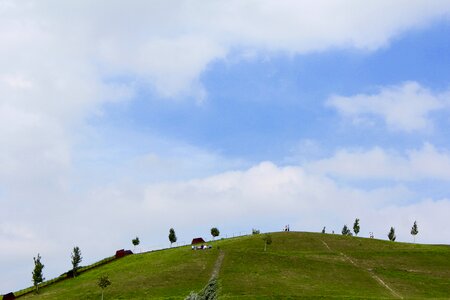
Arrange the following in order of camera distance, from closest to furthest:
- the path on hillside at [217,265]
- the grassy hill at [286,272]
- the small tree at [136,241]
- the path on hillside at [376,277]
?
the grassy hill at [286,272]
the path on hillside at [376,277]
the path on hillside at [217,265]
the small tree at [136,241]

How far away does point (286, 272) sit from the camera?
90125 millimetres

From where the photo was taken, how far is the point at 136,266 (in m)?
103

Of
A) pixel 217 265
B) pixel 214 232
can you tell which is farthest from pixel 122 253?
pixel 217 265

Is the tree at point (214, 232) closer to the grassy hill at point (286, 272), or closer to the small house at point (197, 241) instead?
the small house at point (197, 241)

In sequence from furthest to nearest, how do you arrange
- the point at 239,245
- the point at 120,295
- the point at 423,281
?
the point at 239,245, the point at 423,281, the point at 120,295

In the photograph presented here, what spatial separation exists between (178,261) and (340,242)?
40999mm

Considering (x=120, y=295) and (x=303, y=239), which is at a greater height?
(x=303, y=239)

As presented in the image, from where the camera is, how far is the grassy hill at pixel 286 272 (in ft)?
257

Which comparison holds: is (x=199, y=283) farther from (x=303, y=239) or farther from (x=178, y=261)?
(x=303, y=239)

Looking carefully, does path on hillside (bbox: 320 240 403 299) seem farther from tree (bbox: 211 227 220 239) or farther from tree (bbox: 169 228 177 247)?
tree (bbox: 169 228 177 247)

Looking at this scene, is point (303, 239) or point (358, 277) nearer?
point (358, 277)

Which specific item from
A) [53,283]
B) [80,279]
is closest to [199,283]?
[80,279]

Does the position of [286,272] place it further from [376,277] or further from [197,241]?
[197,241]

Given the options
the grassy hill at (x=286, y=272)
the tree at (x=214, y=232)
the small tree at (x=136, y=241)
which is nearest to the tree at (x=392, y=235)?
the grassy hill at (x=286, y=272)
